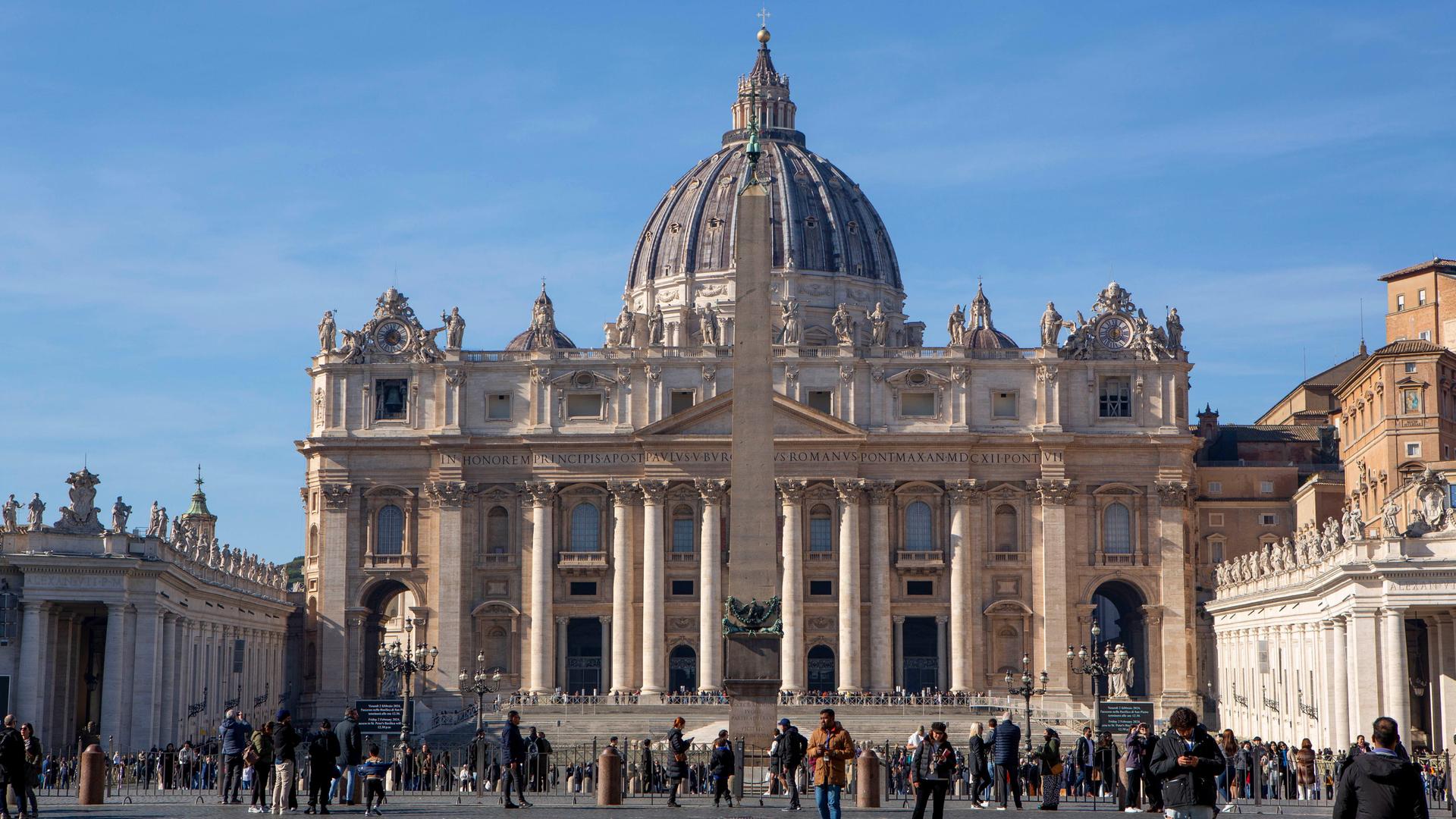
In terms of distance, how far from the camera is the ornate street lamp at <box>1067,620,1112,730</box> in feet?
215

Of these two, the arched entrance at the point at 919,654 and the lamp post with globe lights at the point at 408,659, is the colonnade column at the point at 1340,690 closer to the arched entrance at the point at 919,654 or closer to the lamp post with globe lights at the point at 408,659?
the lamp post with globe lights at the point at 408,659

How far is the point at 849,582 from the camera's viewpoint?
94.4m

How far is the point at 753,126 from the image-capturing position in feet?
148

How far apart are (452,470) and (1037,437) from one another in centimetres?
2550

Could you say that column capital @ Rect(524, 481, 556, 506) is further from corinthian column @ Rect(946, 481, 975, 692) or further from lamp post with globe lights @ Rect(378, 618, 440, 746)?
corinthian column @ Rect(946, 481, 975, 692)

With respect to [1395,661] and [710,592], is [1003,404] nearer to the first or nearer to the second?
[710,592]

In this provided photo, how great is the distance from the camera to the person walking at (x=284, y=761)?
35.4 metres

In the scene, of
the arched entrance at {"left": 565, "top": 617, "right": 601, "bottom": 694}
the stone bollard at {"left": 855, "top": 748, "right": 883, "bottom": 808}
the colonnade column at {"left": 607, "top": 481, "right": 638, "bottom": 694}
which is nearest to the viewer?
the stone bollard at {"left": 855, "top": 748, "right": 883, "bottom": 808}

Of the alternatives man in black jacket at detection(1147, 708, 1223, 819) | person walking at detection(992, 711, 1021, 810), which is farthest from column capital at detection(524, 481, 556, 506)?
man in black jacket at detection(1147, 708, 1223, 819)

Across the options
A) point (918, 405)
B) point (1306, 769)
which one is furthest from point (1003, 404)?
point (1306, 769)

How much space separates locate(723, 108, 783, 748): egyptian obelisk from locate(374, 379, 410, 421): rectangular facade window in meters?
55.5

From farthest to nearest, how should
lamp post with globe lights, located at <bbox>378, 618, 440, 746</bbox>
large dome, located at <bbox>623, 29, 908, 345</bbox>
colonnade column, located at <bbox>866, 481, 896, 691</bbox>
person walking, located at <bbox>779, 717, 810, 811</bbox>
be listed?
large dome, located at <bbox>623, 29, 908, 345</bbox>
colonnade column, located at <bbox>866, 481, 896, 691</bbox>
lamp post with globe lights, located at <bbox>378, 618, 440, 746</bbox>
person walking, located at <bbox>779, 717, 810, 811</bbox>

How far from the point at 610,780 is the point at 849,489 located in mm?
54921

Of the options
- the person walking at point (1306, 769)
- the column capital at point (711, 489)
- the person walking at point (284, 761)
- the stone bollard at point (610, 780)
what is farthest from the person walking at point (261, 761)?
the column capital at point (711, 489)
